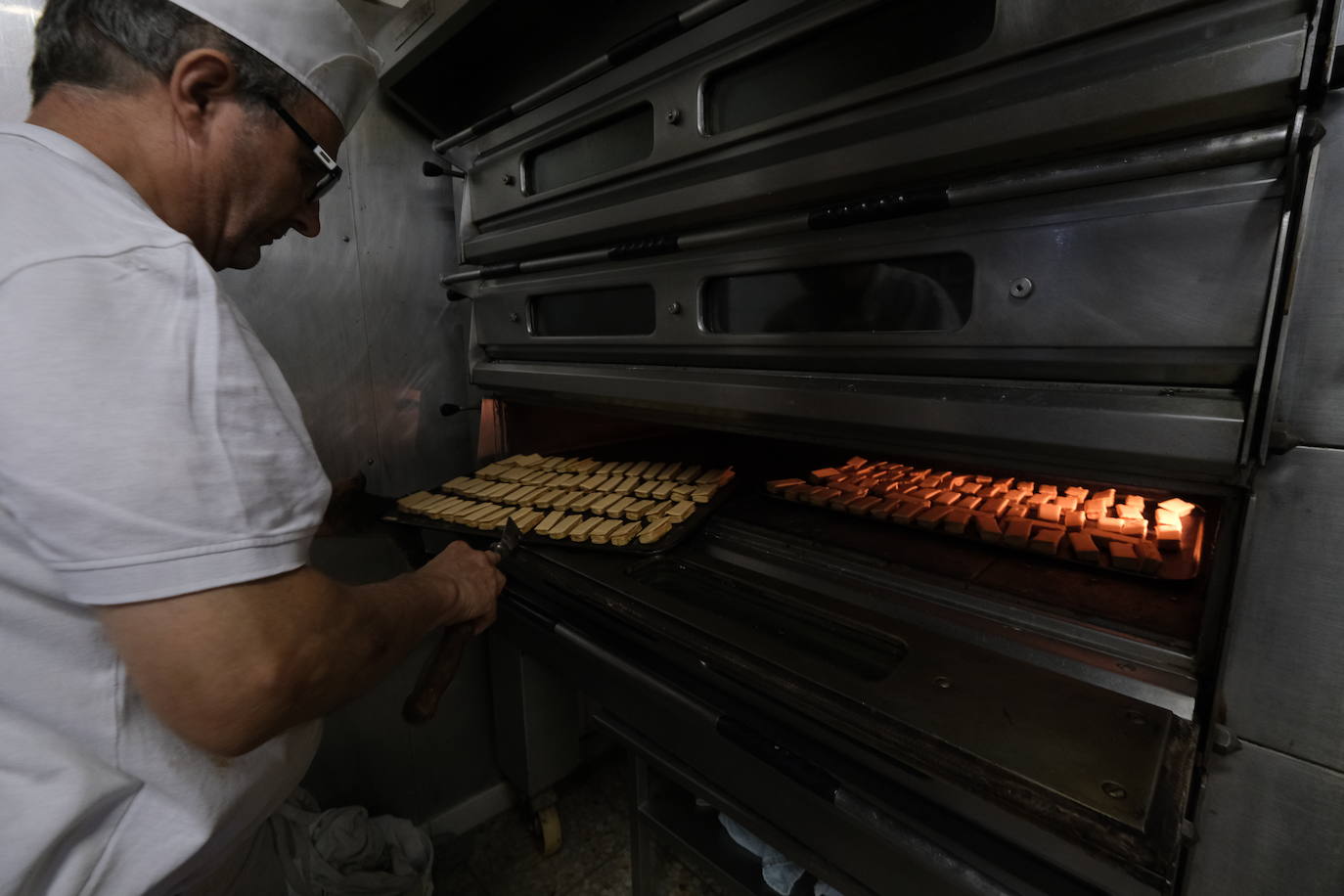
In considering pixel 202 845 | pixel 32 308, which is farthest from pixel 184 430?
pixel 202 845

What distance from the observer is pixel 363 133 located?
2193mm

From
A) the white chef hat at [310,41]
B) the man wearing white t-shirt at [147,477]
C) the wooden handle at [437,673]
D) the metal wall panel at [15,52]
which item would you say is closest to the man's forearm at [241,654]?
the man wearing white t-shirt at [147,477]

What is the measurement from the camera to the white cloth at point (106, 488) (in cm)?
64

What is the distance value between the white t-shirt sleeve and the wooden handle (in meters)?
0.63

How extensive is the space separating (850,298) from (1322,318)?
66 centimetres

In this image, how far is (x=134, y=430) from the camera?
652 mm

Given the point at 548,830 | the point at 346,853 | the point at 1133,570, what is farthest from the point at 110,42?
the point at 548,830

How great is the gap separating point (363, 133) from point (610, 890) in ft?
9.98

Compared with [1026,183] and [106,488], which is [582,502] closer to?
[106,488]

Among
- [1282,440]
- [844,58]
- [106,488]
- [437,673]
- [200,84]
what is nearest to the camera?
[106,488]

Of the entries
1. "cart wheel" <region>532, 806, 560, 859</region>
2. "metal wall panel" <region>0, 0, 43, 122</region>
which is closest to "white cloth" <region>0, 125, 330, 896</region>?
"metal wall panel" <region>0, 0, 43, 122</region>

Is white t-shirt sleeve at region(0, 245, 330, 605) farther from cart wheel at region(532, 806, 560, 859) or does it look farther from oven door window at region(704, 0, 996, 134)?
cart wheel at region(532, 806, 560, 859)

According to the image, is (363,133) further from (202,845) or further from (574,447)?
(202,845)

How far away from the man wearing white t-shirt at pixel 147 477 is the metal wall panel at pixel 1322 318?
1281 millimetres
